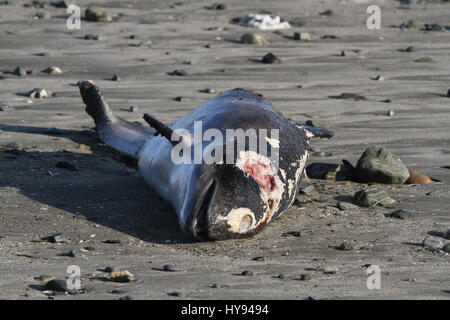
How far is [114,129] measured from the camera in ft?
24.7

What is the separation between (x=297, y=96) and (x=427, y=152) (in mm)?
2457

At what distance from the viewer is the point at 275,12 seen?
13.8 meters

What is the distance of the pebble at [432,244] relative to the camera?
495 centimetres

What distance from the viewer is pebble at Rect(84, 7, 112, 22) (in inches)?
521

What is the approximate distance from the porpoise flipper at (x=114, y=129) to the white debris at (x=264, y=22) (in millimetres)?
5633

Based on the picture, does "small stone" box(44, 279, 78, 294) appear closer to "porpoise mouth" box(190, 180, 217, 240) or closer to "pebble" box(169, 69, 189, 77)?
"porpoise mouth" box(190, 180, 217, 240)

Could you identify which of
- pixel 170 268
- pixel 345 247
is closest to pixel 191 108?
pixel 345 247

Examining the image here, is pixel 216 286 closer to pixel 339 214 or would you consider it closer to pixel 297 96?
pixel 339 214

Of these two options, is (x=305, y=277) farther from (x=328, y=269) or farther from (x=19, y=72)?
(x=19, y=72)

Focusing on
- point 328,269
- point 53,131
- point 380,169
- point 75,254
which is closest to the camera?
point 328,269

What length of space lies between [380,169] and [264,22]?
711 centimetres

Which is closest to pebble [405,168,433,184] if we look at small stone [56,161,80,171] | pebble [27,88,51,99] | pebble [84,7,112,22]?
small stone [56,161,80,171]

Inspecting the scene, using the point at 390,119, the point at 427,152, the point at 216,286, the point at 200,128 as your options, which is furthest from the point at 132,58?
the point at 216,286

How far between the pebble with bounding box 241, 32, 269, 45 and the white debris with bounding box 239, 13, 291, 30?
824 mm
